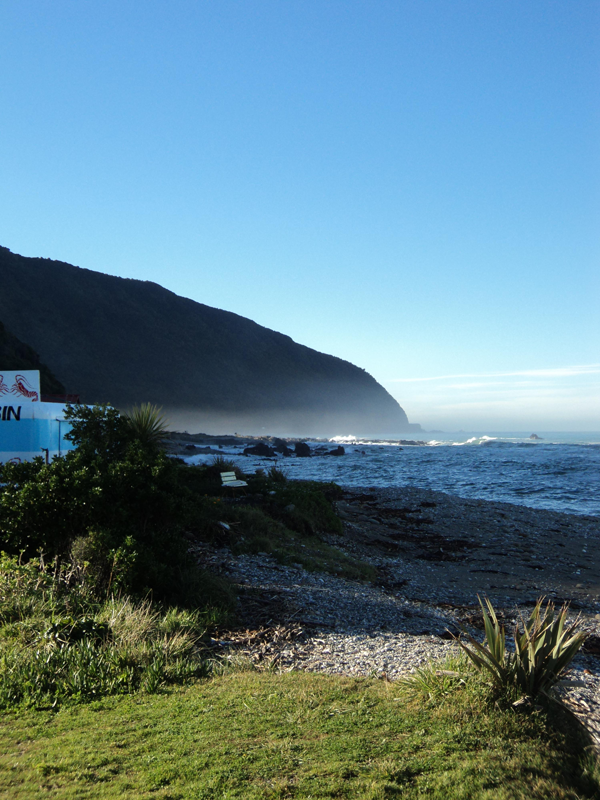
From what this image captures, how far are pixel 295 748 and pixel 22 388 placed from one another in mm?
12318

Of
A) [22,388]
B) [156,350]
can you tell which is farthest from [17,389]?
[156,350]

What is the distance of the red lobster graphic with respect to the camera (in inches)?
540

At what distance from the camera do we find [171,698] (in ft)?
14.8

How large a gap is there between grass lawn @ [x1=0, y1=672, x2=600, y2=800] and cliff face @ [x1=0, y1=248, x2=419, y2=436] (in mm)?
80754

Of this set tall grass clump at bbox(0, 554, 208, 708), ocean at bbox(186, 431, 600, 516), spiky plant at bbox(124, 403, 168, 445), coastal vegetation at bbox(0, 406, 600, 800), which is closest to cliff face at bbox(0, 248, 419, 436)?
ocean at bbox(186, 431, 600, 516)

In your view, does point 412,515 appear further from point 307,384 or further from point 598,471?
point 307,384

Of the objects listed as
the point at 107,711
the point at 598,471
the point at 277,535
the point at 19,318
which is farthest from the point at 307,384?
the point at 107,711

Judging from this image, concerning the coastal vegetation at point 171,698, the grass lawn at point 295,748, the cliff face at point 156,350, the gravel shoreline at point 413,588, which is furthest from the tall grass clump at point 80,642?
the cliff face at point 156,350

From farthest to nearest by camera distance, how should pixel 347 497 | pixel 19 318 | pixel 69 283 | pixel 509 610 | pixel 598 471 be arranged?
pixel 69 283 < pixel 19 318 < pixel 598 471 < pixel 347 497 < pixel 509 610

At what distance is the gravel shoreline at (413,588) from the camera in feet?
19.0

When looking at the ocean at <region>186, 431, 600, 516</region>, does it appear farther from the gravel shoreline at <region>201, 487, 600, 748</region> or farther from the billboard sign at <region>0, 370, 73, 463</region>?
the billboard sign at <region>0, 370, 73, 463</region>

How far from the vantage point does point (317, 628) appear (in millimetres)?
6719

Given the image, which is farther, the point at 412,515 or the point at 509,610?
the point at 412,515

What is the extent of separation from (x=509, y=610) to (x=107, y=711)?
6953 millimetres
